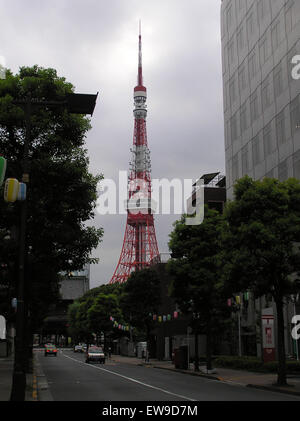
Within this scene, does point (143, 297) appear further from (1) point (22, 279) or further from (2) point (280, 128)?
(1) point (22, 279)

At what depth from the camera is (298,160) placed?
34531 millimetres

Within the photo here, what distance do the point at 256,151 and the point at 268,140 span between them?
2.53 metres

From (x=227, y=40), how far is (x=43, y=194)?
3226cm

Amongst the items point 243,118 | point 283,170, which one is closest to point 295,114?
point 283,170

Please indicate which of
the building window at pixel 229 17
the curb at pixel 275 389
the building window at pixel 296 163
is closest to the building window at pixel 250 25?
the building window at pixel 229 17

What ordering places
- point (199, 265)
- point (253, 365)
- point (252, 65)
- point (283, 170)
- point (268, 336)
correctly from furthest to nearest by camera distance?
point (252, 65)
point (283, 170)
point (253, 365)
point (199, 265)
point (268, 336)

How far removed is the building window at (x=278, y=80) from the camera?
38181mm

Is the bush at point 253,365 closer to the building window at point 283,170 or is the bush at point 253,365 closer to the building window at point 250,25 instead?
the building window at point 283,170

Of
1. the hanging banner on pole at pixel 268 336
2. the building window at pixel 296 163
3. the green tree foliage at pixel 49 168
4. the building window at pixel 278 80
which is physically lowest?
the hanging banner on pole at pixel 268 336

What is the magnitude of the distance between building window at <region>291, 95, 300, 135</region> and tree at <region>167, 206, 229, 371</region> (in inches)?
290

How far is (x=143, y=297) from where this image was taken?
6219 centimetres

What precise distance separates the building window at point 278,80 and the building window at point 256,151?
4.51 metres
